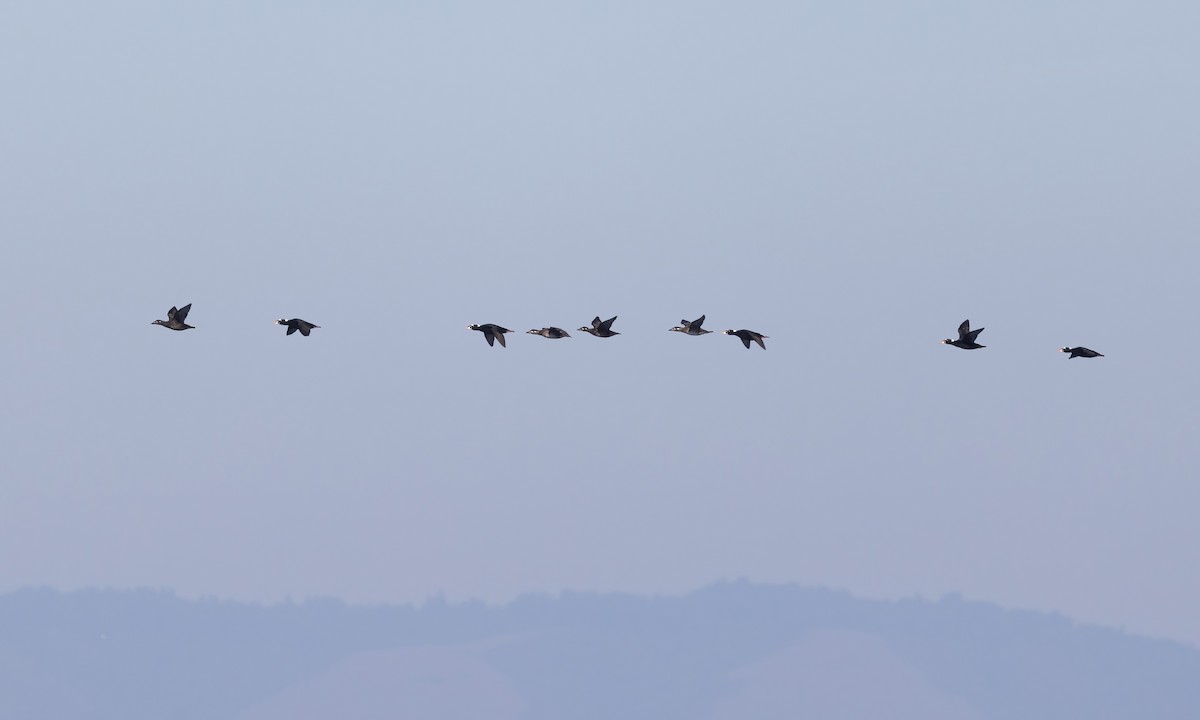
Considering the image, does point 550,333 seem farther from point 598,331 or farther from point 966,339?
point 966,339

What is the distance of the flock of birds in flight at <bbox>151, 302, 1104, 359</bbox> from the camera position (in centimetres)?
11456

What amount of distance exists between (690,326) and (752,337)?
7082mm

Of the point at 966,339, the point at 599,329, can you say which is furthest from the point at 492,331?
the point at 966,339

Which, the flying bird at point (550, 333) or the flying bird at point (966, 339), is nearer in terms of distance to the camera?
the flying bird at point (966, 339)

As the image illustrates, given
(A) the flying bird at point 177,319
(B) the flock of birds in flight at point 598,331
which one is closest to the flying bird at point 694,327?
(B) the flock of birds in flight at point 598,331

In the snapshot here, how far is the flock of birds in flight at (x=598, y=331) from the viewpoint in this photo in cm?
11456

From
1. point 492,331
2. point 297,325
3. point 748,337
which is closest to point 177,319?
point 297,325

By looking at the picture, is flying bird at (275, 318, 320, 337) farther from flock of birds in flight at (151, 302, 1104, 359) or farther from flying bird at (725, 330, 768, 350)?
flying bird at (725, 330, 768, 350)

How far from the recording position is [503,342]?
11331 cm

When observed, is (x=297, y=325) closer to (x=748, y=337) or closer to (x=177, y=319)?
(x=177, y=319)

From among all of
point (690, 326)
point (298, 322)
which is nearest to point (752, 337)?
point (690, 326)

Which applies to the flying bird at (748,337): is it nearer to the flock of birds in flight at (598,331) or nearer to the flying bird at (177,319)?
the flock of birds in flight at (598,331)

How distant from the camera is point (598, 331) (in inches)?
4786

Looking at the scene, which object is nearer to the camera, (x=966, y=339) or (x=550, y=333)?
(x=966, y=339)
